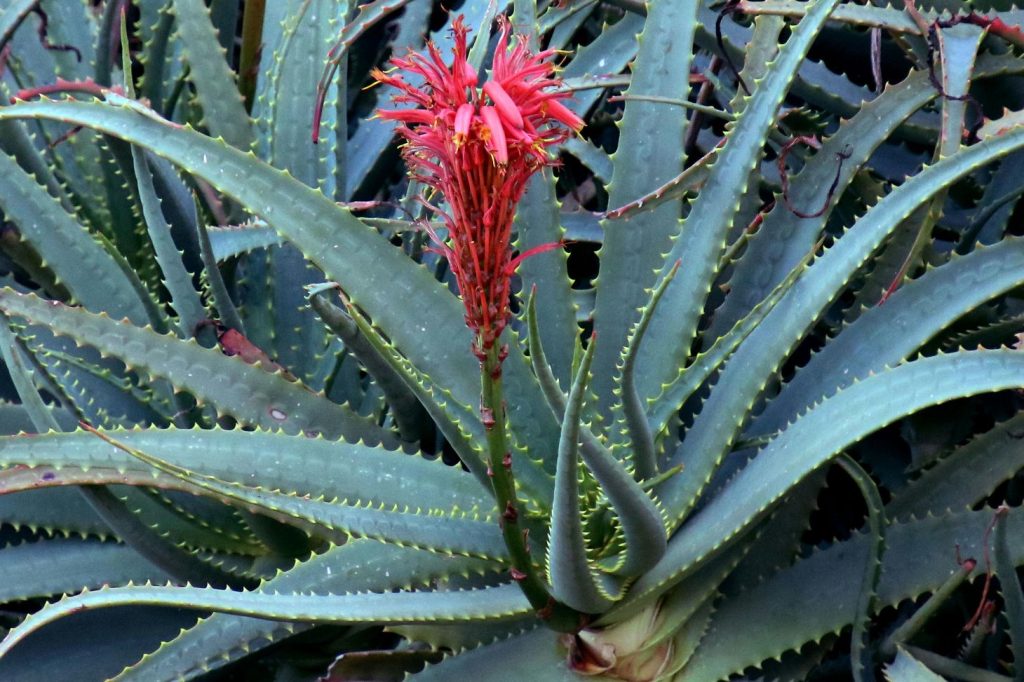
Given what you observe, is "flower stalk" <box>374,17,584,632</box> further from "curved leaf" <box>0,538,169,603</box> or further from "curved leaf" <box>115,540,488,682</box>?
"curved leaf" <box>0,538,169,603</box>

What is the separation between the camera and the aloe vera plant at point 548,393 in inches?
31.1

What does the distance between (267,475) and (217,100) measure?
0.60 meters

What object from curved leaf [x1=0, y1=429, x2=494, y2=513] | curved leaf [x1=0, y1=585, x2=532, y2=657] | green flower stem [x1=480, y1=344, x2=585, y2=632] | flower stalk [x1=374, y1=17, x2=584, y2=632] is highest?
flower stalk [x1=374, y1=17, x2=584, y2=632]

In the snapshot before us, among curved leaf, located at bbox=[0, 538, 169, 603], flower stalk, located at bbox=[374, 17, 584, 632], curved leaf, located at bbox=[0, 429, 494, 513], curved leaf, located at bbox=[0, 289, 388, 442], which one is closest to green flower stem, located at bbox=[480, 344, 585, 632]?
flower stalk, located at bbox=[374, 17, 584, 632]

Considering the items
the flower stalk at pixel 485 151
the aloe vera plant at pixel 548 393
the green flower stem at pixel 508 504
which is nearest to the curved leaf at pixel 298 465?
the aloe vera plant at pixel 548 393

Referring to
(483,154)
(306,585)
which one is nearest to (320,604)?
(306,585)

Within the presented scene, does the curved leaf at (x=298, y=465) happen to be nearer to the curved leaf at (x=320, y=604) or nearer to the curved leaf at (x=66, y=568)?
the curved leaf at (x=320, y=604)

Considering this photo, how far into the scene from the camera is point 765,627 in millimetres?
886

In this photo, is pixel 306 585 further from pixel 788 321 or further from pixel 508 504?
pixel 788 321

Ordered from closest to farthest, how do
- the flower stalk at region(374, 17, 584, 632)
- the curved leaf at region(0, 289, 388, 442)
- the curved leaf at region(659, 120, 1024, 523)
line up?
the flower stalk at region(374, 17, 584, 632) → the curved leaf at region(659, 120, 1024, 523) → the curved leaf at region(0, 289, 388, 442)

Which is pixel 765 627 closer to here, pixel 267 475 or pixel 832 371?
pixel 832 371

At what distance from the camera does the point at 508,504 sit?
2.43 feet

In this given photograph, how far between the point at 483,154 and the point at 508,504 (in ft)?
0.84

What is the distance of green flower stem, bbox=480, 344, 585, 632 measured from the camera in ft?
2.18
